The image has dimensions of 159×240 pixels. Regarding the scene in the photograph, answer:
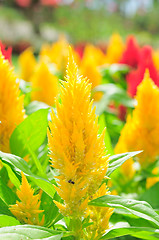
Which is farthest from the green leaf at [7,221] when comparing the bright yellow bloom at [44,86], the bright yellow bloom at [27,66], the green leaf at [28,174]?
the bright yellow bloom at [27,66]

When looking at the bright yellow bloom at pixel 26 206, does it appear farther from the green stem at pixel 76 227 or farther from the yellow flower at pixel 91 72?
the yellow flower at pixel 91 72

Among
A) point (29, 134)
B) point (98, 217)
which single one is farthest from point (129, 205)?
point (29, 134)

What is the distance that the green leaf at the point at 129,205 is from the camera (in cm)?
111

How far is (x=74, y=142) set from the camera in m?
Answer: 1.10

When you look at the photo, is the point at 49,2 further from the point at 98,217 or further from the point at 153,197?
the point at 98,217

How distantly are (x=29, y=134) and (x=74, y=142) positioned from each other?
0.50m

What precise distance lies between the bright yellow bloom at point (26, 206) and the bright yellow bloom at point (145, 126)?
2.82ft

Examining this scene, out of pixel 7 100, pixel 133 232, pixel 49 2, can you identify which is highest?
pixel 49 2

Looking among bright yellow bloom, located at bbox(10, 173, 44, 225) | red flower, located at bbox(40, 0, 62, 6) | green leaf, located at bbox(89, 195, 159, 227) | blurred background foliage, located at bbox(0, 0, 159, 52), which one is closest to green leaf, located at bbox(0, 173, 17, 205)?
bright yellow bloom, located at bbox(10, 173, 44, 225)

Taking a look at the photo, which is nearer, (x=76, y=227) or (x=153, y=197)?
(x=76, y=227)

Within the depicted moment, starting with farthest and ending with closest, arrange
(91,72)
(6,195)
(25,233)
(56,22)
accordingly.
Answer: (56,22), (91,72), (6,195), (25,233)

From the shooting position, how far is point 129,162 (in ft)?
6.75

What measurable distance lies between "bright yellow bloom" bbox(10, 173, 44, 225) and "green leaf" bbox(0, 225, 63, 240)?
93mm

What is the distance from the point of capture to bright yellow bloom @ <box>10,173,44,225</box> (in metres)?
1.17
